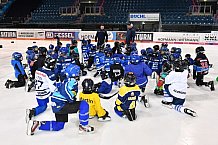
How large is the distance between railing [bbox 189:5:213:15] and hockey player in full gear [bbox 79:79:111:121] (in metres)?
17.4

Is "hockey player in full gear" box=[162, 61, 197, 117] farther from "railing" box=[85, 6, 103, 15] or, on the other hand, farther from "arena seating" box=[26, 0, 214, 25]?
"railing" box=[85, 6, 103, 15]

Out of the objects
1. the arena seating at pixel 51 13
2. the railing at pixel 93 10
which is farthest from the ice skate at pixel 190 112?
the railing at pixel 93 10

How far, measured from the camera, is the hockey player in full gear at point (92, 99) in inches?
140

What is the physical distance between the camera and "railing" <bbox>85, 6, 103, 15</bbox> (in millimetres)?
21803

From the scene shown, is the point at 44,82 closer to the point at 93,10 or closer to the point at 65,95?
the point at 65,95

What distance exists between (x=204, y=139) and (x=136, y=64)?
176cm

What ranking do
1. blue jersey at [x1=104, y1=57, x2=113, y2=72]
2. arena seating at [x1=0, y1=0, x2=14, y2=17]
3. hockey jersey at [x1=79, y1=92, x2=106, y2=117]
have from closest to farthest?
1. hockey jersey at [x1=79, y1=92, x2=106, y2=117]
2. blue jersey at [x1=104, y1=57, x2=113, y2=72]
3. arena seating at [x1=0, y1=0, x2=14, y2=17]

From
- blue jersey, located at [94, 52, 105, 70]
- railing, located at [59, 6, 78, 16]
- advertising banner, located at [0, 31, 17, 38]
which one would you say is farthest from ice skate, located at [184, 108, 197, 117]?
railing, located at [59, 6, 78, 16]

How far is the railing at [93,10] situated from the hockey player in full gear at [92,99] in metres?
18.6

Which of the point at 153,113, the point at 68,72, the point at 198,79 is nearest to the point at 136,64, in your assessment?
the point at 153,113

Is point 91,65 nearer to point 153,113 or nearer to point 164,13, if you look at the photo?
point 153,113

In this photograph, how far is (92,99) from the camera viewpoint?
3.72 m

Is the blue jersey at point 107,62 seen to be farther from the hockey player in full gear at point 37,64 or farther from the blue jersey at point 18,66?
the blue jersey at point 18,66

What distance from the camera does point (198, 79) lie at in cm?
591
